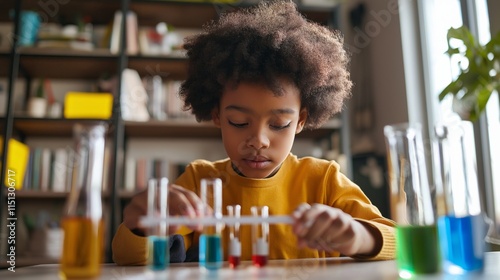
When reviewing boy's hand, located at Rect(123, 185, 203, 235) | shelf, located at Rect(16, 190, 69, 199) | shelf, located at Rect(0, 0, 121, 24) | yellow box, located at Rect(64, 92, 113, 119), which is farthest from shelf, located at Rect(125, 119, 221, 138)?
boy's hand, located at Rect(123, 185, 203, 235)

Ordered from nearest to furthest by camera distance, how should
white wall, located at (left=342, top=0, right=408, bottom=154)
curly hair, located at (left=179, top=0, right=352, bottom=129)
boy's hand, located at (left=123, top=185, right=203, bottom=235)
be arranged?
boy's hand, located at (left=123, top=185, right=203, bottom=235), curly hair, located at (left=179, top=0, right=352, bottom=129), white wall, located at (left=342, top=0, right=408, bottom=154)

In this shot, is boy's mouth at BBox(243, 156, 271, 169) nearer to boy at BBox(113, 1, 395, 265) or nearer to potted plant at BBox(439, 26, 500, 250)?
boy at BBox(113, 1, 395, 265)

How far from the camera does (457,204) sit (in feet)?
1.88

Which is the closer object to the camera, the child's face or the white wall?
the child's face

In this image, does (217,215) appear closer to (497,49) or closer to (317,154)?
(497,49)

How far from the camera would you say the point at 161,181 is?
615 mm

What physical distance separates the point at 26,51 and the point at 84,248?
215 cm

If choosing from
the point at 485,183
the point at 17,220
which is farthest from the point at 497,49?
the point at 17,220

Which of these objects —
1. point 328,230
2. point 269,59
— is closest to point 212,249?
point 328,230

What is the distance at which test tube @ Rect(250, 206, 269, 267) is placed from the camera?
26.8 inches

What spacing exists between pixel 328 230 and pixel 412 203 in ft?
0.42

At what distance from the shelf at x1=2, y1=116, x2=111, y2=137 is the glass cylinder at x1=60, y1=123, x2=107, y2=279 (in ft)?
5.88

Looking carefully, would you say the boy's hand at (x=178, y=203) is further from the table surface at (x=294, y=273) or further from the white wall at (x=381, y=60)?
the white wall at (x=381, y=60)

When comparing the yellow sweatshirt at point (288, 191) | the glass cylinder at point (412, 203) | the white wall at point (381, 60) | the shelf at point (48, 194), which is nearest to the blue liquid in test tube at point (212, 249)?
the glass cylinder at point (412, 203)
